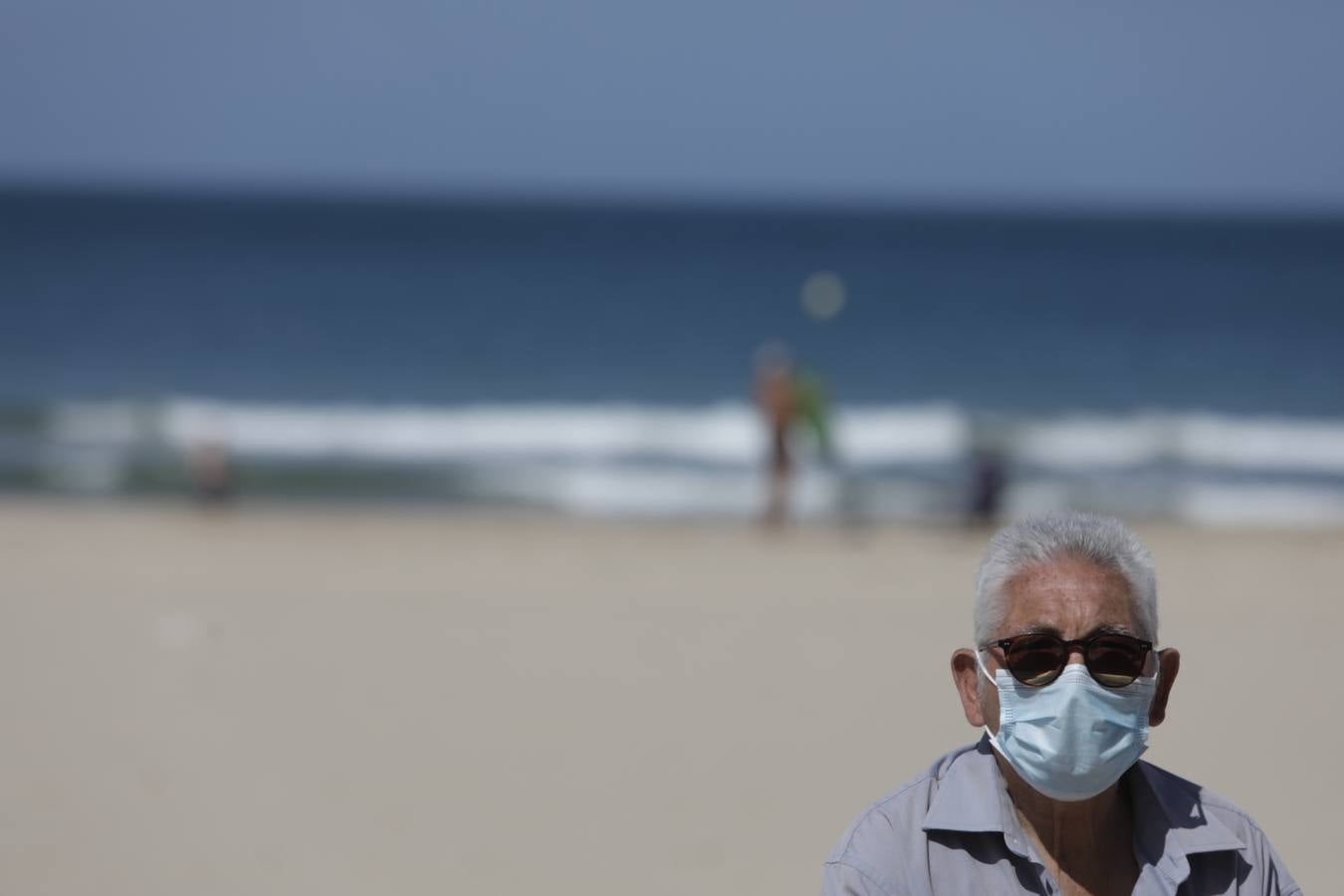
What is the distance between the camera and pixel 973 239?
90625mm

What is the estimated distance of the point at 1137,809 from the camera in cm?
213

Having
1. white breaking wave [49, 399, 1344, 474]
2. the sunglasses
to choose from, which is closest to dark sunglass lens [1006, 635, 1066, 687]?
the sunglasses

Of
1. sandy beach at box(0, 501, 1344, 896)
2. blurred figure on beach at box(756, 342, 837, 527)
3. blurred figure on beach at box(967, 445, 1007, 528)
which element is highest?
blurred figure on beach at box(756, 342, 837, 527)

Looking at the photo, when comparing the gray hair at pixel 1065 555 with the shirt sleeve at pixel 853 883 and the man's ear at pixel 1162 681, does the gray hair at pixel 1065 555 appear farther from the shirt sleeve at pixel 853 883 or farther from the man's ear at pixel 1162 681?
the shirt sleeve at pixel 853 883

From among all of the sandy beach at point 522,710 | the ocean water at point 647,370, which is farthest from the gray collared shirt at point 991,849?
the ocean water at point 647,370

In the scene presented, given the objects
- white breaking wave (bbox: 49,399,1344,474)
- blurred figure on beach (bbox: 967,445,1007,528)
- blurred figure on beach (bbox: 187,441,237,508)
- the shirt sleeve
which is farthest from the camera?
white breaking wave (bbox: 49,399,1344,474)

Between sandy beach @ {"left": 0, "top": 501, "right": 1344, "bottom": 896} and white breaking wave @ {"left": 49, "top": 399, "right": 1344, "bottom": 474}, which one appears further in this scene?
white breaking wave @ {"left": 49, "top": 399, "right": 1344, "bottom": 474}

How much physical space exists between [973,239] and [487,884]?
8869 cm

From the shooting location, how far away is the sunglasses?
206 cm

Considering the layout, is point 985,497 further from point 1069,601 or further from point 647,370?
point 647,370

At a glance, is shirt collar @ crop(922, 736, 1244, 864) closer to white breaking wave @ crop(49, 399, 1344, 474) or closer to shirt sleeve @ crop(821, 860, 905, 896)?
shirt sleeve @ crop(821, 860, 905, 896)

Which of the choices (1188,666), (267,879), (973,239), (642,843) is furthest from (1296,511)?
(973,239)

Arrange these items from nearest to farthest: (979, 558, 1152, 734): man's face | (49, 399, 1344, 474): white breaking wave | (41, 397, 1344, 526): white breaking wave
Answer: (979, 558, 1152, 734): man's face < (41, 397, 1344, 526): white breaking wave < (49, 399, 1344, 474): white breaking wave

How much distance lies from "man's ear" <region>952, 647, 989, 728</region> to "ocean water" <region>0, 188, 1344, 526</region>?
47.4 ft
